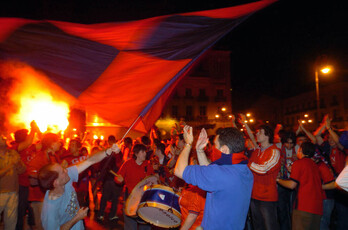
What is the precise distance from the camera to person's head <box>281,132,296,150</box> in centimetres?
716

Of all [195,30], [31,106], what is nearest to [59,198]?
[195,30]

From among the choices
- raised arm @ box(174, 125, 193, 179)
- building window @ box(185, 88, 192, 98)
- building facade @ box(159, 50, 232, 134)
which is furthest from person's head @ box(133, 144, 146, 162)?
building window @ box(185, 88, 192, 98)

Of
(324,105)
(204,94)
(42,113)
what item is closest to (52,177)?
(42,113)

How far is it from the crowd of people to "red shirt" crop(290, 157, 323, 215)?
0.7 inches

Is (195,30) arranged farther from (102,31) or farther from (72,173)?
(72,173)

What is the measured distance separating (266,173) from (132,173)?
2.80 m

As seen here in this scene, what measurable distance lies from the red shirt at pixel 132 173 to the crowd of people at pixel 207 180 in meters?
0.02

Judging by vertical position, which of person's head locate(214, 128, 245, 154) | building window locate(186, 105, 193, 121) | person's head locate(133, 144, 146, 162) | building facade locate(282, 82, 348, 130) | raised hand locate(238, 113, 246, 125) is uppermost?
building facade locate(282, 82, 348, 130)

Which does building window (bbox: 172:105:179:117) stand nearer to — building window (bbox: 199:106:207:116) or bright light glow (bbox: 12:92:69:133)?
building window (bbox: 199:106:207:116)

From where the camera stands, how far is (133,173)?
575 centimetres

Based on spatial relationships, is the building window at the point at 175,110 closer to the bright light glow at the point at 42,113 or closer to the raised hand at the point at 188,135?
the bright light glow at the point at 42,113

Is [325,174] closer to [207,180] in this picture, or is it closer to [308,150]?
[308,150]

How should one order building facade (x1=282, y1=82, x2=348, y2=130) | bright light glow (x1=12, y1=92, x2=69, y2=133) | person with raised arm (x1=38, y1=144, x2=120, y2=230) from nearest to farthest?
person with raised arm (x1=38, y1=144, x2=120, y2=230) < bright light glow (x1=12, y1=92, x2=69, y2=133) < building facade (x1=282, y1=82, x2=348, y2=130)

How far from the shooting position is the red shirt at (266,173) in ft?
16.4
